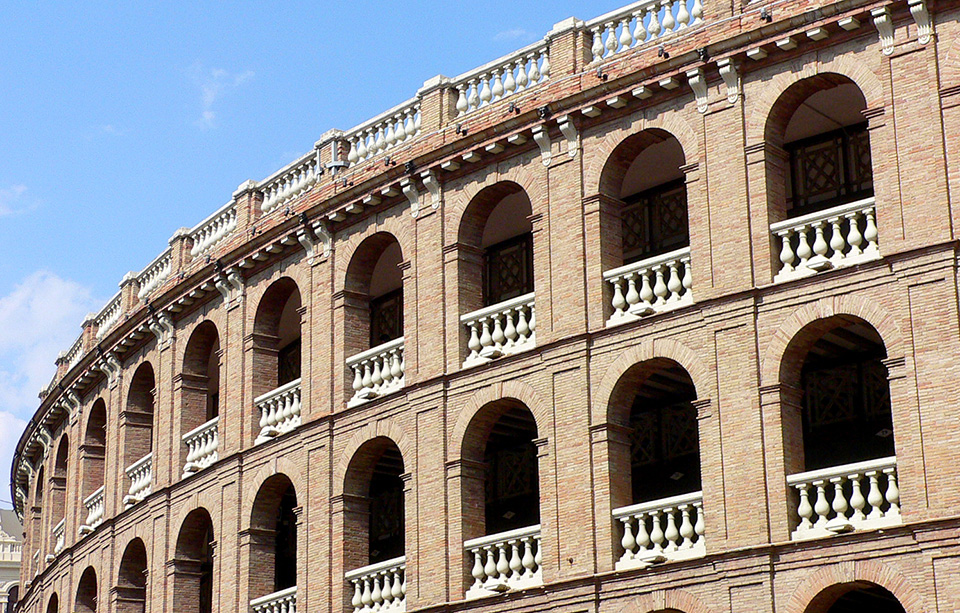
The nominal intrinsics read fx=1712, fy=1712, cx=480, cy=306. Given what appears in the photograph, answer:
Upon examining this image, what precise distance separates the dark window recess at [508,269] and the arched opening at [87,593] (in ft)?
50.2

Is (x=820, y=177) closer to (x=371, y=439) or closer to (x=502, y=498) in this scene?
(x=502, y=498)

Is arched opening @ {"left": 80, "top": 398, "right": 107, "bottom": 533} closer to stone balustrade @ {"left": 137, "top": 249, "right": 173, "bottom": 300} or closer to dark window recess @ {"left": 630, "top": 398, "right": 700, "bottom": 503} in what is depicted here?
stone balustrade @ {"left": 137, "top": 249, "right": 173, "bottom": 300}

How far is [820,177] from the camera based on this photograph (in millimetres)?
32281

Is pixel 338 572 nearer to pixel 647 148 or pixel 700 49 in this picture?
pixel 647 148

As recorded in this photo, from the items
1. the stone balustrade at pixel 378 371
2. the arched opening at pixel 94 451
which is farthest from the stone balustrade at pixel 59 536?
the stone balustrade at pixel 378 371

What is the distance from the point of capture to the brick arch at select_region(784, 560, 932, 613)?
25.8 metres

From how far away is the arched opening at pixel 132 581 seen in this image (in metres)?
42.5

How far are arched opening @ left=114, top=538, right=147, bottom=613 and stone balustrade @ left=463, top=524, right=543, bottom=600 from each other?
1325 cm

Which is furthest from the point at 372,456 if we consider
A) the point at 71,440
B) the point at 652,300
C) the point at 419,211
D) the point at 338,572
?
the point at 71,440

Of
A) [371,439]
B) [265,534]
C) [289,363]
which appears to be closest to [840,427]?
[371,439]

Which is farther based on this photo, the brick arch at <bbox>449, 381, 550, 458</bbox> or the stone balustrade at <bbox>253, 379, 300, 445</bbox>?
the stone balustrade at <bbox>253, 379, 300, 445</bbox>

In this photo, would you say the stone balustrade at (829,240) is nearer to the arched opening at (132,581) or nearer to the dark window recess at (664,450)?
the dark window recess at (664,450)

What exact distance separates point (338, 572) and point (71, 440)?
53.3 feet

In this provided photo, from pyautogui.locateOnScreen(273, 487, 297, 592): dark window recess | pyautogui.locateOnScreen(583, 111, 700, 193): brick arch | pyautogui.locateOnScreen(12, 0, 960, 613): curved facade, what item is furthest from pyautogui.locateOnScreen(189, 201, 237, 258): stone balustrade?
pyautogui.locateOnScreen(583, 111, 700, 193): brick arch
